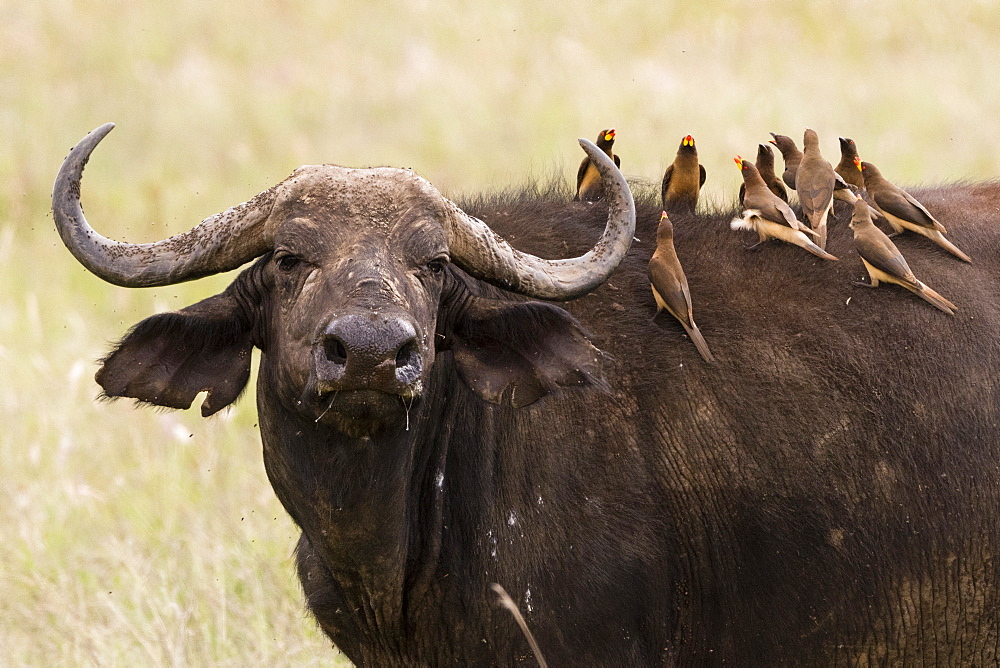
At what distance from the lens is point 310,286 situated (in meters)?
5.11

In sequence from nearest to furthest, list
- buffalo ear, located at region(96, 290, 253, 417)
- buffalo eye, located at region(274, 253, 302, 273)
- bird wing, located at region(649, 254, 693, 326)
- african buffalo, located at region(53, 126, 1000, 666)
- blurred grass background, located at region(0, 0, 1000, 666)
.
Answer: buffalo eye, located at region(274, 253, 302, 273) → african buffalo, located at region(53, 126, 1000, 666) → buffalo ear, located at region(96, 290, 253, 417) → bird wing, located at region(649, 254, 693, 326) → blurred grass background, located at region(0, 0, 1000, 666)

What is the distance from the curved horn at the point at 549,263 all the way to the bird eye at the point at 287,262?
0.65 m

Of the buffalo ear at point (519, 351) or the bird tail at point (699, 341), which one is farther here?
the bird tail at point (699, 341)

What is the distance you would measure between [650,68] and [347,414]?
1483 centimetres

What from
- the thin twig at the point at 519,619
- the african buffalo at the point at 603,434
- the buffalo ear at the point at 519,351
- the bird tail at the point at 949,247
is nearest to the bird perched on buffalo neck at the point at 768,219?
the african buffalo at the point at 603,434

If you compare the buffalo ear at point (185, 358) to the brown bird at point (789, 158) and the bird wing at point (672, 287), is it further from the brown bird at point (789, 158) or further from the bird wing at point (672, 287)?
the brown bird at point (789, 158)

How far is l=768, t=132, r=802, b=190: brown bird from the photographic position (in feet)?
25.2

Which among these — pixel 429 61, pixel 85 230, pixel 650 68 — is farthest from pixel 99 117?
pixel 85 230

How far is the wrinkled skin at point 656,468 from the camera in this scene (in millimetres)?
5629

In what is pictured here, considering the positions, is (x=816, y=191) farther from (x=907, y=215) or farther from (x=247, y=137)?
(x=247, y=137)

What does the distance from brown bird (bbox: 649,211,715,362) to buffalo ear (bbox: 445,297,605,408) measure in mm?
582

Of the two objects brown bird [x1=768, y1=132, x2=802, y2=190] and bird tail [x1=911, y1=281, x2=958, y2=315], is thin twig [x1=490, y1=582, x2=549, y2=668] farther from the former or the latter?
brown bird [x1=768, y1=132, x2=802, y2=190]

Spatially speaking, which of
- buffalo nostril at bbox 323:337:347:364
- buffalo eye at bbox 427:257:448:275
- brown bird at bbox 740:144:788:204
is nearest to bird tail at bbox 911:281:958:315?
brown bird at bbox 740:144:788:204

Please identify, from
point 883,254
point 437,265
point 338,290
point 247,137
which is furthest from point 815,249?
point 247,137
